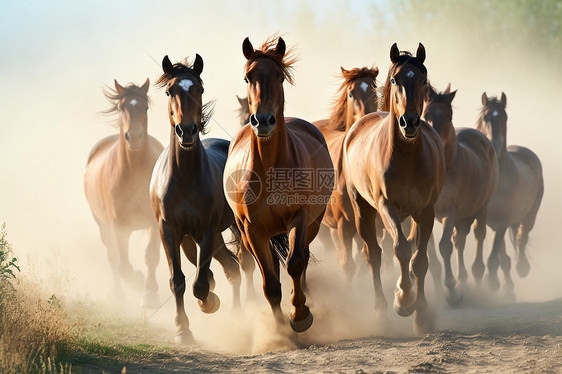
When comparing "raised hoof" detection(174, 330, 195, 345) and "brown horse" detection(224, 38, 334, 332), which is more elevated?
"brown horse" detection(224, 38, 334, 332)

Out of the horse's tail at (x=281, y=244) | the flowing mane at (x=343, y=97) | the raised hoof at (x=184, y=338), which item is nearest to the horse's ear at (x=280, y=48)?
the horse's tail at (x=281, y=244)

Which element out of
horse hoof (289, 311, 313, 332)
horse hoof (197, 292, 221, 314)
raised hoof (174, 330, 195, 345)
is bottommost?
raised hoof (174, 330, 195, 345)

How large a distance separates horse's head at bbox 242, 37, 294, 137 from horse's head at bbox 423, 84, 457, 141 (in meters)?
3.93

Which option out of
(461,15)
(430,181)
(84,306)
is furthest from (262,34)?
(430,181)

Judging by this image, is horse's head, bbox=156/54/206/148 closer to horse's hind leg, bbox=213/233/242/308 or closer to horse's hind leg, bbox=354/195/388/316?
horse's hind leg, bbox=213/233/242/308

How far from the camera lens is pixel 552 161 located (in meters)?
21.3

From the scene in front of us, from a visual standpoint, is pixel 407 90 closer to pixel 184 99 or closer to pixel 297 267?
pixel 297 267

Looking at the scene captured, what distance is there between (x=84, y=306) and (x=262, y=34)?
1868cm

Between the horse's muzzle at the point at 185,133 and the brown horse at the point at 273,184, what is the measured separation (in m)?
0.48

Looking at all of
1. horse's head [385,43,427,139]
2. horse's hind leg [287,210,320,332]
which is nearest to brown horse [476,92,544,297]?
horse's head [385,43,427,139]

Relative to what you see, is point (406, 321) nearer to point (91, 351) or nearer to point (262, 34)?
point (91, 351)

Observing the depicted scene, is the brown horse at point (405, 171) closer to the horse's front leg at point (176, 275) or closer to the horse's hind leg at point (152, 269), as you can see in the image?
the horse's front leg at point (176, 275)

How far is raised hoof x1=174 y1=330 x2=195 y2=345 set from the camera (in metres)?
7.39

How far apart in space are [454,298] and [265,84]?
4.99 metres
